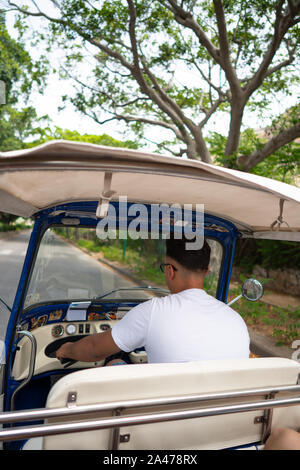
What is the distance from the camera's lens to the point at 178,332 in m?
1.80

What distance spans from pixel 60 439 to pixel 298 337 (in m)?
5.67

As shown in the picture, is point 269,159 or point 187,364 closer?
point 187,364

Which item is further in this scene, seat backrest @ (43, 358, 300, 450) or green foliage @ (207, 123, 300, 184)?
green foliage @ (207, 123, 300, 184)

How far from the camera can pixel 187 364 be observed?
1588 millimetres

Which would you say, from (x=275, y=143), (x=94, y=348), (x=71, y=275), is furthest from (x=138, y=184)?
(x=275, y=143)

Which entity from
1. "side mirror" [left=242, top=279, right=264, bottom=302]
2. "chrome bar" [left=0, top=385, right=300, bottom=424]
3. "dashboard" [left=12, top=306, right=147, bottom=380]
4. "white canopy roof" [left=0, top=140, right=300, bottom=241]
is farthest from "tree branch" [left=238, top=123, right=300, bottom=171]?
"chrome bar" [left=0, top=385, right=300, bottom=424]

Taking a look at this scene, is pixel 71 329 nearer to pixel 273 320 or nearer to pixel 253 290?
pixel 253 290

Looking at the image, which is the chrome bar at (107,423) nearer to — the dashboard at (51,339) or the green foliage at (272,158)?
the dashboard at (51,339)

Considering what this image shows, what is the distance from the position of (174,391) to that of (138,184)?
42.7 inches

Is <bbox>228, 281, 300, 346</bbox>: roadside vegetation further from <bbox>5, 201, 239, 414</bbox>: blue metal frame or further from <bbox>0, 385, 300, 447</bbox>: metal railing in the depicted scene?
<bbox>0, 385, 300, 447</bbox>: metal railing

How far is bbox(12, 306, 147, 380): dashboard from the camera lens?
8.58ft
